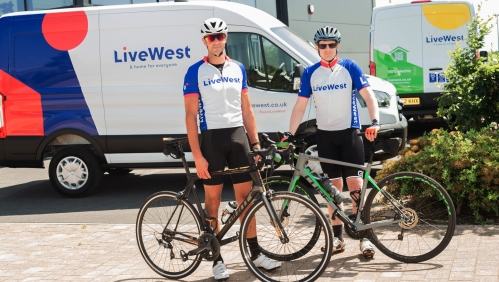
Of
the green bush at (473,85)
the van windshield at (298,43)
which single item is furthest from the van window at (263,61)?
the green bush at (473,85)

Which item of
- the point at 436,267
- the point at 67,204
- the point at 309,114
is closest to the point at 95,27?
the point at 67,204

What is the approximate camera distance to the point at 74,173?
9977 mm

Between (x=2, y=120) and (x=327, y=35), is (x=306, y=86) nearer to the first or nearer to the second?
(x=327, y=35)

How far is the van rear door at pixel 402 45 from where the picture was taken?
14.2m

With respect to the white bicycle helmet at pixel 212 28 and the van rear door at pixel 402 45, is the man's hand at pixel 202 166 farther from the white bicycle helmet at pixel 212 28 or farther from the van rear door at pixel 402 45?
the van rear door at pixel 402 45

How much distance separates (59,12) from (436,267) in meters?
6.28

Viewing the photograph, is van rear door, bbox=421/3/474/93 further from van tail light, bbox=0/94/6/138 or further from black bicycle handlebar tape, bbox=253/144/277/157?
black bicycle handlebar tape, bbox=253/144/277/157

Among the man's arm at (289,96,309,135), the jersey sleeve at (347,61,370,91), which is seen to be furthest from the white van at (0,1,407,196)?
the jersey sleeve at (347,61,370,91)

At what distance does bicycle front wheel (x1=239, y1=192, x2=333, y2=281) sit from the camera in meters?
5.16

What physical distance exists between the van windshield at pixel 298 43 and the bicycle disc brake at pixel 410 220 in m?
4.07

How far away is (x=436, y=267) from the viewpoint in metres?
5.55

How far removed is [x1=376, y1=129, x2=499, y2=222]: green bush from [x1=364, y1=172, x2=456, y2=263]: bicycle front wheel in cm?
96

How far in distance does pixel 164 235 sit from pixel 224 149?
2.62ft

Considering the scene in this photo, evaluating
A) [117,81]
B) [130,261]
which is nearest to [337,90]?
[130,261]
